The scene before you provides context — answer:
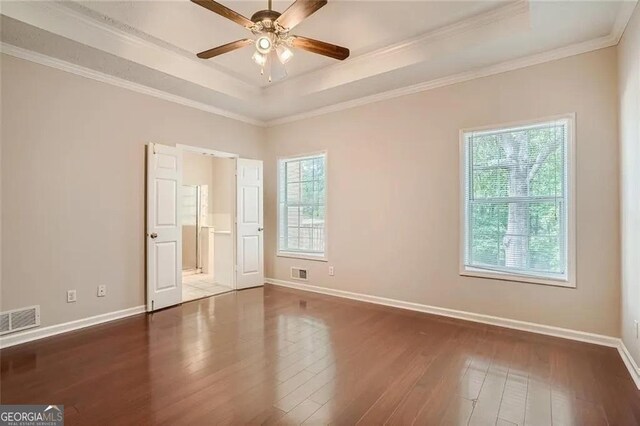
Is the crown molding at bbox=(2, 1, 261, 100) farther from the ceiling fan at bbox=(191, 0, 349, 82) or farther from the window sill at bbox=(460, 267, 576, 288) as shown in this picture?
the window sill at bbox=(460, 267, 576, 288)

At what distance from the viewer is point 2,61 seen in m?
2.99

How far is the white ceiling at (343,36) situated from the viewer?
111 inches

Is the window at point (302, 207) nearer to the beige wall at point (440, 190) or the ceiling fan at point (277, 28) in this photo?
the beige wall at point (440, 190)

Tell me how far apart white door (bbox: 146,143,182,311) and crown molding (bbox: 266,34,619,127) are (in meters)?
2.27

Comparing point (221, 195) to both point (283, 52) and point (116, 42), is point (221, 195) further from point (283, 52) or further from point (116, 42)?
point (283, 52)

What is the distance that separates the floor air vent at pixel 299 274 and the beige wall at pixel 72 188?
2.22m

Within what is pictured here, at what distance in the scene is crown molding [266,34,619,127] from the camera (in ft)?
9.95

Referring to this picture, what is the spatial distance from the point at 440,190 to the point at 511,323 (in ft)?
5.34

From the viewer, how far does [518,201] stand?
136 inches

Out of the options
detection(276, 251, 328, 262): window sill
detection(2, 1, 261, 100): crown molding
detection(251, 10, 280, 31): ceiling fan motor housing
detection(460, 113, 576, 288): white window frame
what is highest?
detection(2, 1, 261, 100): crown molding

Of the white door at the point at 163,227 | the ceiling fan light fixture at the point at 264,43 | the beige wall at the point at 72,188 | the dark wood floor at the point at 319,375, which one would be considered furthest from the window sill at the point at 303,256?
the ceiling fan light fixture at the point at 264,43

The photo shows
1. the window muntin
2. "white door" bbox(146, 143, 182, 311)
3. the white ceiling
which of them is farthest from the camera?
"white door" bbox(146, 143, 182, 311)

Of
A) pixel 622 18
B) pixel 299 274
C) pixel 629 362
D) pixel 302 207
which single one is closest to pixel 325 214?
pixel 302 207

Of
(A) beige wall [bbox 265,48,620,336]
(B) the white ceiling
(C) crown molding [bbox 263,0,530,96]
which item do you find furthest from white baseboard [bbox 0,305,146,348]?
(C) crown molding [bbox 263,0,530,96]
